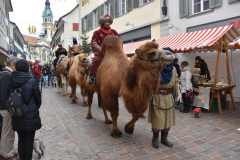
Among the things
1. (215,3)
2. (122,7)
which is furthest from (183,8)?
(122,7)

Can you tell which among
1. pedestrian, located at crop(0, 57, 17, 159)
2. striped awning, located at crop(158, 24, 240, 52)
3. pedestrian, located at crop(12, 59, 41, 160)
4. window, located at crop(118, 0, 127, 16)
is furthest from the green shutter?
pedestrian, located at crop(12, 59, 41, 160)

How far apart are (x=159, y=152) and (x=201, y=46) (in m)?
5.39

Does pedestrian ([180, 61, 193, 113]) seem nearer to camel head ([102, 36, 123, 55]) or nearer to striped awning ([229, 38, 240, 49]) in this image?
striped awning ([229, 38, 240, 49])

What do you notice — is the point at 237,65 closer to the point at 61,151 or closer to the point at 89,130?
the point at 89,130

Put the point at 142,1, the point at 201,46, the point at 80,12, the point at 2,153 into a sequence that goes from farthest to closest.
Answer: the point at 80,12 → the point at 142,1 → the point at 201,46 → the point at 2,153

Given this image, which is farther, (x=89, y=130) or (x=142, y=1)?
(x=142, y=1)

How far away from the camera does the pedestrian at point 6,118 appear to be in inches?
240

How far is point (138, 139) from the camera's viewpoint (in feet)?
26.2

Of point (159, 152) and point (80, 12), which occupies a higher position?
point (80, 12)

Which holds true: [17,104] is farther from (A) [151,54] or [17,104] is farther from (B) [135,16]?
(B) [135,16]

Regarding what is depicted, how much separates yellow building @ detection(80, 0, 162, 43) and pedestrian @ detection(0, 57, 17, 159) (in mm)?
16174

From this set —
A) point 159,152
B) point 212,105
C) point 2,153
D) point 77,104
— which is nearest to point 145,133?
point 159,152

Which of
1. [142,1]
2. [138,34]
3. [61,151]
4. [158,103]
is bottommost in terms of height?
[61,151]

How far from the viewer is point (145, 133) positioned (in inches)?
Result: 338
